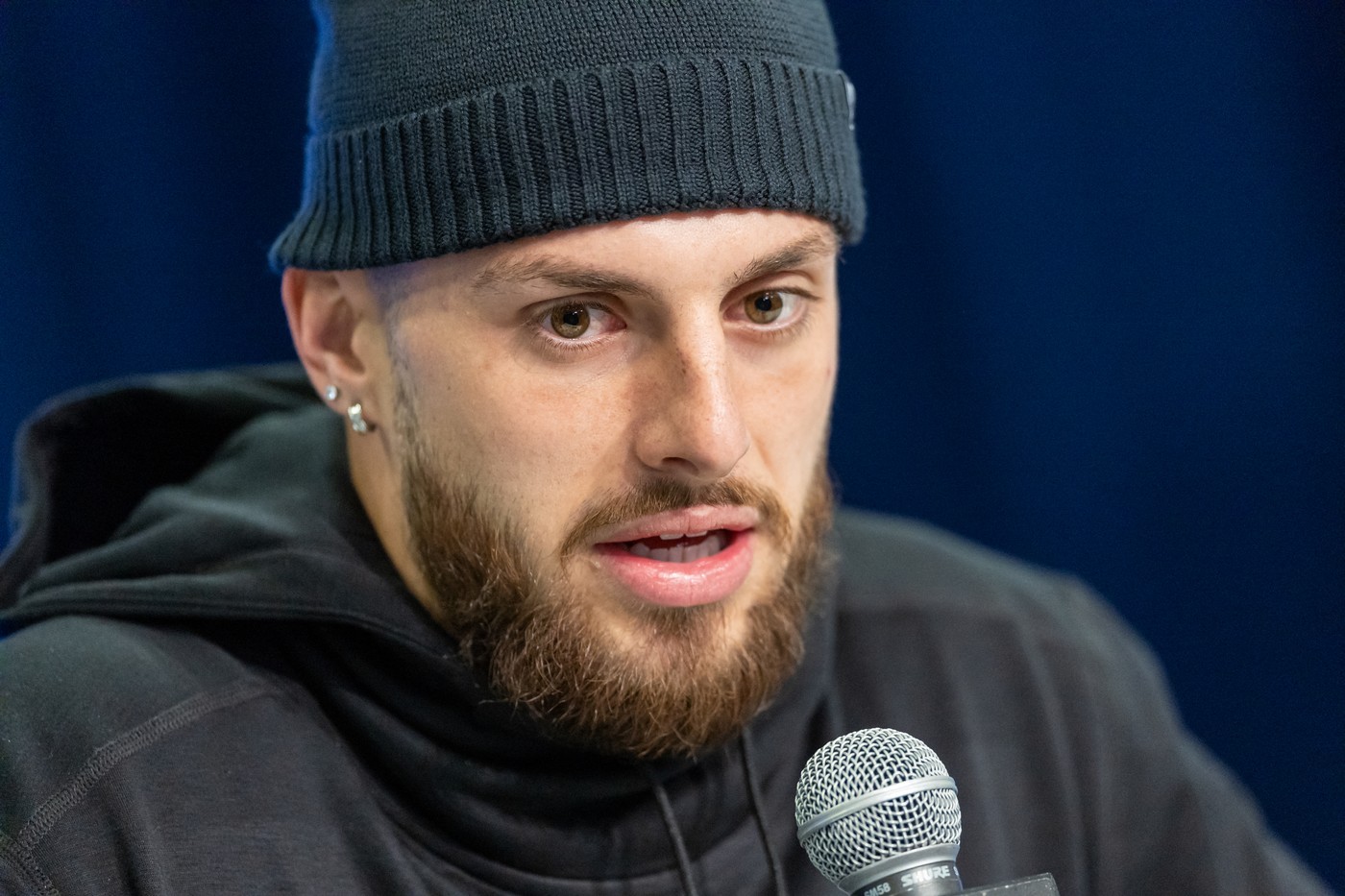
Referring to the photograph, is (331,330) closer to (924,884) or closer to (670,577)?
(670,577)

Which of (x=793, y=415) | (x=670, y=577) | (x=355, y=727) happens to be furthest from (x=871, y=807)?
(x=355, y=727)

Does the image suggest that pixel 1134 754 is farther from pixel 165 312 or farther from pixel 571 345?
pixel 165 312

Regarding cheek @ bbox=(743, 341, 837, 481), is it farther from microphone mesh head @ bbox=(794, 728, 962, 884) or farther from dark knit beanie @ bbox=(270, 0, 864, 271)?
microphone mesh head @ bbox=(794, 728, 962, 884)

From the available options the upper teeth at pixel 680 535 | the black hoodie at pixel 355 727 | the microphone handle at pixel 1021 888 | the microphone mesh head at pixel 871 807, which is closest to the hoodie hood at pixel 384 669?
the black hoodie at pixel 355 727

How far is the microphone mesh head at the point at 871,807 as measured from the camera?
2.90ft

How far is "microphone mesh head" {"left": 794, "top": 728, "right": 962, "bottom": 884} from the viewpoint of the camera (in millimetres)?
883

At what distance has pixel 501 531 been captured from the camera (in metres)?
1.21

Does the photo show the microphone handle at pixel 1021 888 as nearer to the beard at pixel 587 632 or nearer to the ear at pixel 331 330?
the beard at pixel 587 632

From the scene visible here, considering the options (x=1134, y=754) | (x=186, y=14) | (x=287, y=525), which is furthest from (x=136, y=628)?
(x=1134, y=754)

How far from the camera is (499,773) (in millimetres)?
1243

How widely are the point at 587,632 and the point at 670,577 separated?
0.29ft

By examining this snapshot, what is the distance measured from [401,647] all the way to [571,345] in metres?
0.32

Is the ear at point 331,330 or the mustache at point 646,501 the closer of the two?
the mustache at point 646,501

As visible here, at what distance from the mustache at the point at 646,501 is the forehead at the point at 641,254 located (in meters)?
0.17
